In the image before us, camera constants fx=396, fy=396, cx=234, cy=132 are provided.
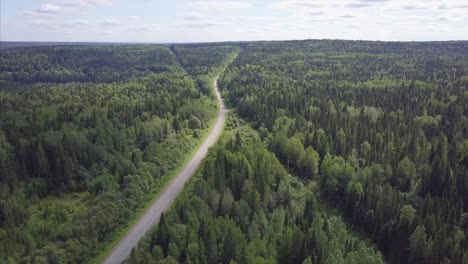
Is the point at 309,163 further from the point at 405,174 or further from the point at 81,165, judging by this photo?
the point at 81,165

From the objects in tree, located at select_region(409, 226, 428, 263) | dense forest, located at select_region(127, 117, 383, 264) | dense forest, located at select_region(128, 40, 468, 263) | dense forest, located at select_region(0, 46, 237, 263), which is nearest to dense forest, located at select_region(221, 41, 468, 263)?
tree, located at select_region(409, 226, 428, 263)

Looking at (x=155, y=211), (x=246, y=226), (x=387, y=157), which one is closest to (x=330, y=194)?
(x=387, y=157)

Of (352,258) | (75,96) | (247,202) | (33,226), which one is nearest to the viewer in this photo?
(352,258)

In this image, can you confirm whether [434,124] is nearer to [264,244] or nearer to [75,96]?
[264,244]

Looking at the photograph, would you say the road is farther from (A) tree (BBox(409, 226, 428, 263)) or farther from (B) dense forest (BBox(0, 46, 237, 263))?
(A) tree (BBox(409, 226, 428, 263))

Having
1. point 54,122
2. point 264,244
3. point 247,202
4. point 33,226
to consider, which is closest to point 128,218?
point 33,226
